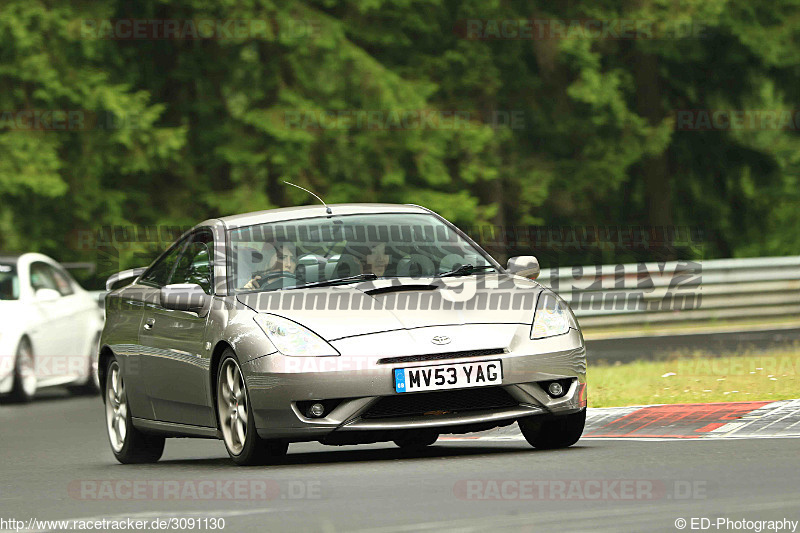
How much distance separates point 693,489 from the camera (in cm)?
793

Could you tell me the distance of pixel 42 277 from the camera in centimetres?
1908

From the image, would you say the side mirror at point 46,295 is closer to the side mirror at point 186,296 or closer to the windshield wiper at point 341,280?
the side mirror at point 186,296

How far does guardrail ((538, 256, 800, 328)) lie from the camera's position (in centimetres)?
2522

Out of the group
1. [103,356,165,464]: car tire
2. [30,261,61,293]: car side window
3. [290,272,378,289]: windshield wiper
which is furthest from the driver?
[30,261,61,293]: car side window

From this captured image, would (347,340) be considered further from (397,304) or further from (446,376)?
(446,376)

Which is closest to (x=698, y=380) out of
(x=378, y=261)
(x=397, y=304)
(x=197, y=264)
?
(x=378, y=261)

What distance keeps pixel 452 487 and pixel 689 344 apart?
13.2 meters

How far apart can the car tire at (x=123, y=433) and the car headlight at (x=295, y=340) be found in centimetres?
220

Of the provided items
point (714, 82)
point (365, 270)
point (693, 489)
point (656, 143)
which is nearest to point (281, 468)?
point (365, 270)

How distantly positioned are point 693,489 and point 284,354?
2.62 meters

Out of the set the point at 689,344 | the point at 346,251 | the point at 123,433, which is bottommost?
the point at 689,344

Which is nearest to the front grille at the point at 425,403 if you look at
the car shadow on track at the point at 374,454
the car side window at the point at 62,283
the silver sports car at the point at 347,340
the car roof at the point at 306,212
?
the silver sports car at the point at 347,340

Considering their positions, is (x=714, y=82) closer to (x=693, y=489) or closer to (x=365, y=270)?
(x=365, y=270)

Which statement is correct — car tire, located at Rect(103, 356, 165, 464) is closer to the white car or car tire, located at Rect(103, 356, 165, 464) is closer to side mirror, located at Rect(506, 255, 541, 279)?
side mirror, located at Rect(506, 255, 541, 279)
